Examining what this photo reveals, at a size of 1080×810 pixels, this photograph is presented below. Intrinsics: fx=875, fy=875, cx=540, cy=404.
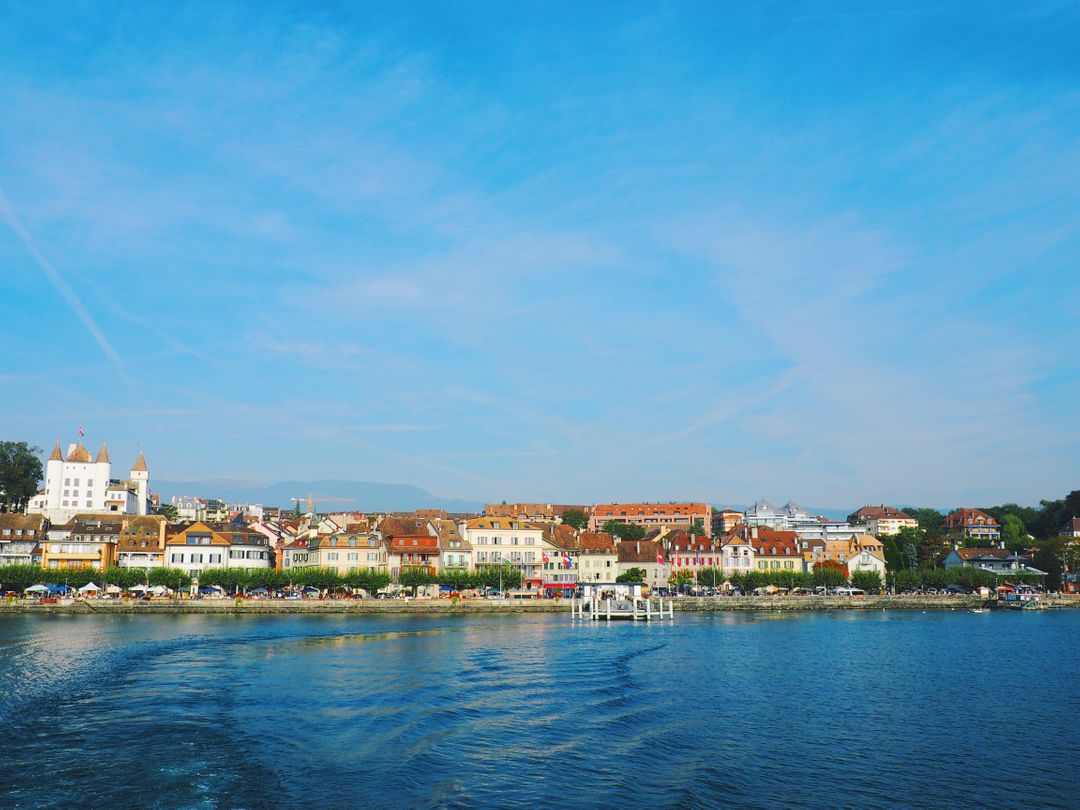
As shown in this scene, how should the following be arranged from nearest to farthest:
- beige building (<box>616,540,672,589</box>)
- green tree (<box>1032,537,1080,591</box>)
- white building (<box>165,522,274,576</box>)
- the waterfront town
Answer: the waterfront town → white building (<box>165,522,274,576</box>) → beige building (<box>616,540,672,589</box>) → green tree (<box>1032,537,1080,591</box>)

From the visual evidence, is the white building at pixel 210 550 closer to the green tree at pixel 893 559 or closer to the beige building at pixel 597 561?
the beige building at pixel 597 561

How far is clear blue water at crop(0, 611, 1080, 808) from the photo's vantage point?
79.6 ft

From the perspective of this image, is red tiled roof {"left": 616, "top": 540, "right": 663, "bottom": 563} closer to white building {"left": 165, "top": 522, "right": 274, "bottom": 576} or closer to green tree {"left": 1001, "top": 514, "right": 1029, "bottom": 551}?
white building {"left": 165, "top": 522, "right": 274, "bottom": 576}

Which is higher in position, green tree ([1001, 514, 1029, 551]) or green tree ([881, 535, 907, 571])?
green tree ([1001, 514, 1029, 551])

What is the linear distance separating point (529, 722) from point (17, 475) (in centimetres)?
12300

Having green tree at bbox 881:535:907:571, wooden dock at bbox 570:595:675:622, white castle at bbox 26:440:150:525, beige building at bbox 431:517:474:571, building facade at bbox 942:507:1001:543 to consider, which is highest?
white castle at bbox 26:440:150:525

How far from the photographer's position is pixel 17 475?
129 m

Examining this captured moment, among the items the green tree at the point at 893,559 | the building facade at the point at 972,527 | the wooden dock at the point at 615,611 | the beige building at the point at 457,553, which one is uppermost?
the building facade at the point at 972,527

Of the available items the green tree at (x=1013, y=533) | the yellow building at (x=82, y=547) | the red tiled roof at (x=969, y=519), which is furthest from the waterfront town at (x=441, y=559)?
the red tiled roof at (x=969, y=519)

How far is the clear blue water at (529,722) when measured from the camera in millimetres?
24266

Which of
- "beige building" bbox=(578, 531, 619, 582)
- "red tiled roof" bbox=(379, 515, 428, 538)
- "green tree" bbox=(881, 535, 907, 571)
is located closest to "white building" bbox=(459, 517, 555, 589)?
"red tiled roof" bbox=(379, 515, 428, 538)

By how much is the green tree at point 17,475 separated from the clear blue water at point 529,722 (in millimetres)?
81349

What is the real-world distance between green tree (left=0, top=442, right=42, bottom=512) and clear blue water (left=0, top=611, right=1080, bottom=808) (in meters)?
81.3

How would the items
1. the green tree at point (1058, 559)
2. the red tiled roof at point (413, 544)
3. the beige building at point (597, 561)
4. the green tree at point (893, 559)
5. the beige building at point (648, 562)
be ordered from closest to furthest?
1. the red tiled roof at point (413, 544)
2. the beige building at point (597, 561)
3. the beige building at point (648, 562)
4. the green tree at point (1058, 559)
5. the green tree at point (893, 559)
